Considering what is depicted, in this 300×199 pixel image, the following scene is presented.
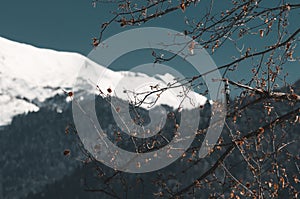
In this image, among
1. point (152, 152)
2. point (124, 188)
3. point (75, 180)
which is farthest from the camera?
point (75, 180)

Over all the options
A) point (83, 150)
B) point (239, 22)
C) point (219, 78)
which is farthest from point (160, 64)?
point (83, 150)

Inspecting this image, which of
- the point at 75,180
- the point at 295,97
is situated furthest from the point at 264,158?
the point at 75,180

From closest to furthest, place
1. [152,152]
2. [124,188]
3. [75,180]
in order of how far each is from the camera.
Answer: [124,188] < [152,152] < [75,180]

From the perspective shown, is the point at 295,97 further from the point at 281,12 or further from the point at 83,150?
the point at 83,150

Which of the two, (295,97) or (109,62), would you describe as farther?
(109,62)

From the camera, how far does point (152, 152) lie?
413 centimetres

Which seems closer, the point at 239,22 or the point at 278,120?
the point at 239,22

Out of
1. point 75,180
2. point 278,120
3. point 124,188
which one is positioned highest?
point 75,180

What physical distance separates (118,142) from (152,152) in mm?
391

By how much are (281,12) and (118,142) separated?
6.53ft

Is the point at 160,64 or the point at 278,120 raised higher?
the point at 160,64

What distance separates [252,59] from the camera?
13.6 feet

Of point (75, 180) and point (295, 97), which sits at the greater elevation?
point (75, 180)

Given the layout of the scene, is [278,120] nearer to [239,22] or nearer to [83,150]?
[239,22]
